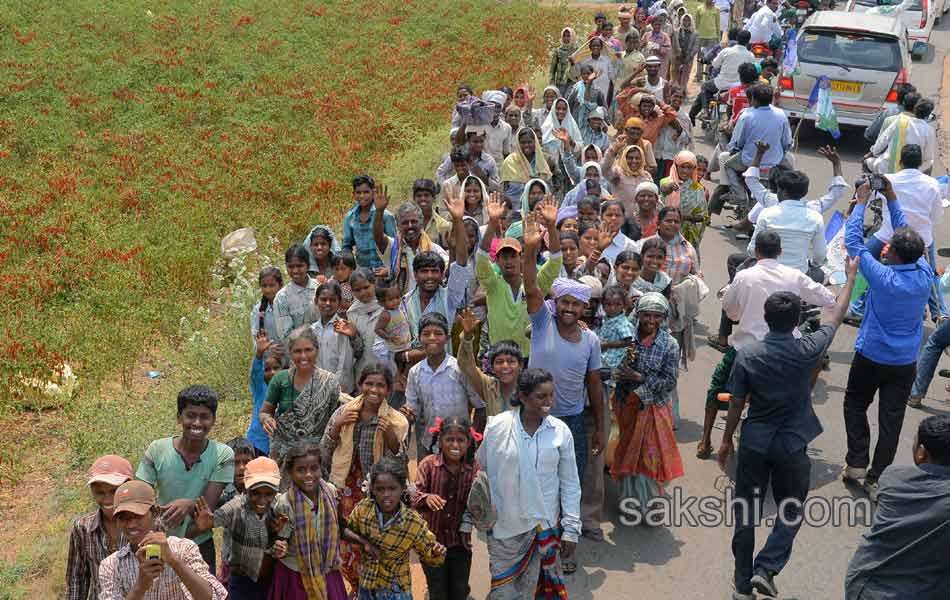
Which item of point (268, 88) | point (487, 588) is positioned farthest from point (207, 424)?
point (268, 88)

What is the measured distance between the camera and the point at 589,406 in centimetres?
623

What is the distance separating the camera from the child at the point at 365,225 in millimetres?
8156

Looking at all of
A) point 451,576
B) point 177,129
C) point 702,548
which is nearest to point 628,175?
point 702,548

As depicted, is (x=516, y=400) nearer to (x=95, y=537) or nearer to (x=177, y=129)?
(x=95, y=537)

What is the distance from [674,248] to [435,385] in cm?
282

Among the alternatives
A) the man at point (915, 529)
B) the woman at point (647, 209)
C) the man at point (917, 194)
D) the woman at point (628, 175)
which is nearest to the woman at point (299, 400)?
the man at point (915, 529)

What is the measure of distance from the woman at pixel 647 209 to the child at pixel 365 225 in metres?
2.11

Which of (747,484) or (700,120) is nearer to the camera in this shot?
(747,484)

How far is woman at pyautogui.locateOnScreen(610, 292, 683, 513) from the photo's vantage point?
6367 millimetres

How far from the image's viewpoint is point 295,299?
278 inches

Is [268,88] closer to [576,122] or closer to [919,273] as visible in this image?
[576,122]

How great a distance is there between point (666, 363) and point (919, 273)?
1.70 metres

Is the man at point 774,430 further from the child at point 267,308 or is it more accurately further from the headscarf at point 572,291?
the child at point 267,308

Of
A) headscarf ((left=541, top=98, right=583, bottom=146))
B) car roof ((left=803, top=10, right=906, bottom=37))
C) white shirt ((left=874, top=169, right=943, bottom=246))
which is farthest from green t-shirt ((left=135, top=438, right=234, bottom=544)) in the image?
car roof ((left=803, top=10, right=906, bottom=37))
